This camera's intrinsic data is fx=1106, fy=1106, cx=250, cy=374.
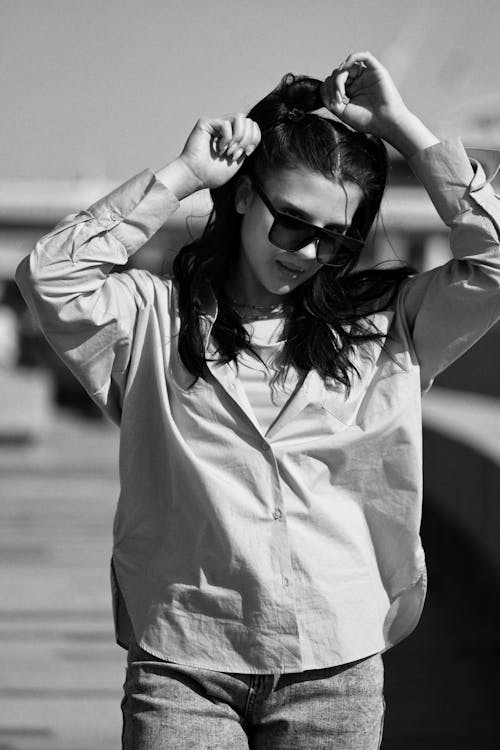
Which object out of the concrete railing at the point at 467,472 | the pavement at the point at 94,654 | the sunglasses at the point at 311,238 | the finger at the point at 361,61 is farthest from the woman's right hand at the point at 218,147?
the concrete railing at the point at 467,472

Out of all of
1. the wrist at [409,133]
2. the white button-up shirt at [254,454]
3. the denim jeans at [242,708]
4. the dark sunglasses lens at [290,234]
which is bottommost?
the denim jeans at [242,708]

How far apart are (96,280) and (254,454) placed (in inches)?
16.8

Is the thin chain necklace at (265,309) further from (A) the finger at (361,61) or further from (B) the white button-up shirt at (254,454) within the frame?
(A) the finger at (361,61)

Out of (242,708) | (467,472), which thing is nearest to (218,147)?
(242,708)

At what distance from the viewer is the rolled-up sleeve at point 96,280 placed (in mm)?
1978

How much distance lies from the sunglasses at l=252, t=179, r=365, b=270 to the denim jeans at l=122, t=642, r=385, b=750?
0.75 m

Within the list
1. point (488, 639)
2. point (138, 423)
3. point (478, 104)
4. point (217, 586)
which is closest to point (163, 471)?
point (138, 423)

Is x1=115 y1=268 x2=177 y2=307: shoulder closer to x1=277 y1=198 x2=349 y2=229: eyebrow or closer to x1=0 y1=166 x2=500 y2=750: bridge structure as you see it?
x1=277 y1=198 x2=349 y2=229: eyebrow

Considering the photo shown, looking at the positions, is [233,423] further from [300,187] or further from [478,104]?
[478,104]

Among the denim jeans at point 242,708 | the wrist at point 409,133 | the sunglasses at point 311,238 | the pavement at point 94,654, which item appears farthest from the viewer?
the pavement at point 94,654

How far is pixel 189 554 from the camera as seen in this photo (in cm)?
196

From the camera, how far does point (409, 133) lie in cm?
213

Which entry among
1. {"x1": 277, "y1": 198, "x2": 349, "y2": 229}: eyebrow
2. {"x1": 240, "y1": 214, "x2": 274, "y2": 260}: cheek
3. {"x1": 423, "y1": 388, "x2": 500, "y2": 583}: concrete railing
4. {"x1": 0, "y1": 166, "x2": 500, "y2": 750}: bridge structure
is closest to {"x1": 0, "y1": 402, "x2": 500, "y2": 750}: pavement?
{"x1": 0, "y1": 166, "x2": 500, "y2": 750}: bridge structure

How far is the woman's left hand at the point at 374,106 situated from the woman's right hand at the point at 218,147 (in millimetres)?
174
